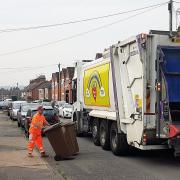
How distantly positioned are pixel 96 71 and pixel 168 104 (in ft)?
16.9

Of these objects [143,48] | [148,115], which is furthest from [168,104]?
[143,48]

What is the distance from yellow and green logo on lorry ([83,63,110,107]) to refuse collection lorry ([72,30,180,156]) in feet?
0.21

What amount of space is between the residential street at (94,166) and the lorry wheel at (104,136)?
24 cm

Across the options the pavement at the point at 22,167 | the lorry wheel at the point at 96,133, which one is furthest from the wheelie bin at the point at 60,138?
the lorry wheel at the point at 96,133

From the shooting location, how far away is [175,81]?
446 inches

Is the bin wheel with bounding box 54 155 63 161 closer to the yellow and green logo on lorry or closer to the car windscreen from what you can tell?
the yellow and green logo on lorry

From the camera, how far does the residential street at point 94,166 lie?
1002 centimetres

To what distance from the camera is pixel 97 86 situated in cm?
1552

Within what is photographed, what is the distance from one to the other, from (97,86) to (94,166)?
4564mm

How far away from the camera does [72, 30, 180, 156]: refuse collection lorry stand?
10992 millimetres

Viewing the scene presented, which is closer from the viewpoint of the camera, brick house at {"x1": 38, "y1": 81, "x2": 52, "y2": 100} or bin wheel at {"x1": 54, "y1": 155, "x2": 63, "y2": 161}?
bin wheel at {"x1": 54, "y1": 155, "x2": 63, "y2": 161}

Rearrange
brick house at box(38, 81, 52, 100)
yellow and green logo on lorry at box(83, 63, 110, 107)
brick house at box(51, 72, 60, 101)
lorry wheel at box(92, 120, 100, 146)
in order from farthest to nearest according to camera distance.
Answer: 1. brick house at box(38, 81, 52, 100)
2. brick house at box(51, 72, 60, 101)
3. lorry wheel at box(92, 120, 100, 146)
4. yellow and green logo on lorry at box(83, 63, 110, 107)

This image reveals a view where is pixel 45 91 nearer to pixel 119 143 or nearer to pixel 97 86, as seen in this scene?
pixel 97 86

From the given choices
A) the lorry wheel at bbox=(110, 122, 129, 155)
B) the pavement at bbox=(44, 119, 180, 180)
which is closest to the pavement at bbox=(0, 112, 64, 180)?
the pavement at bbox=(44, 119, 180, 180)
